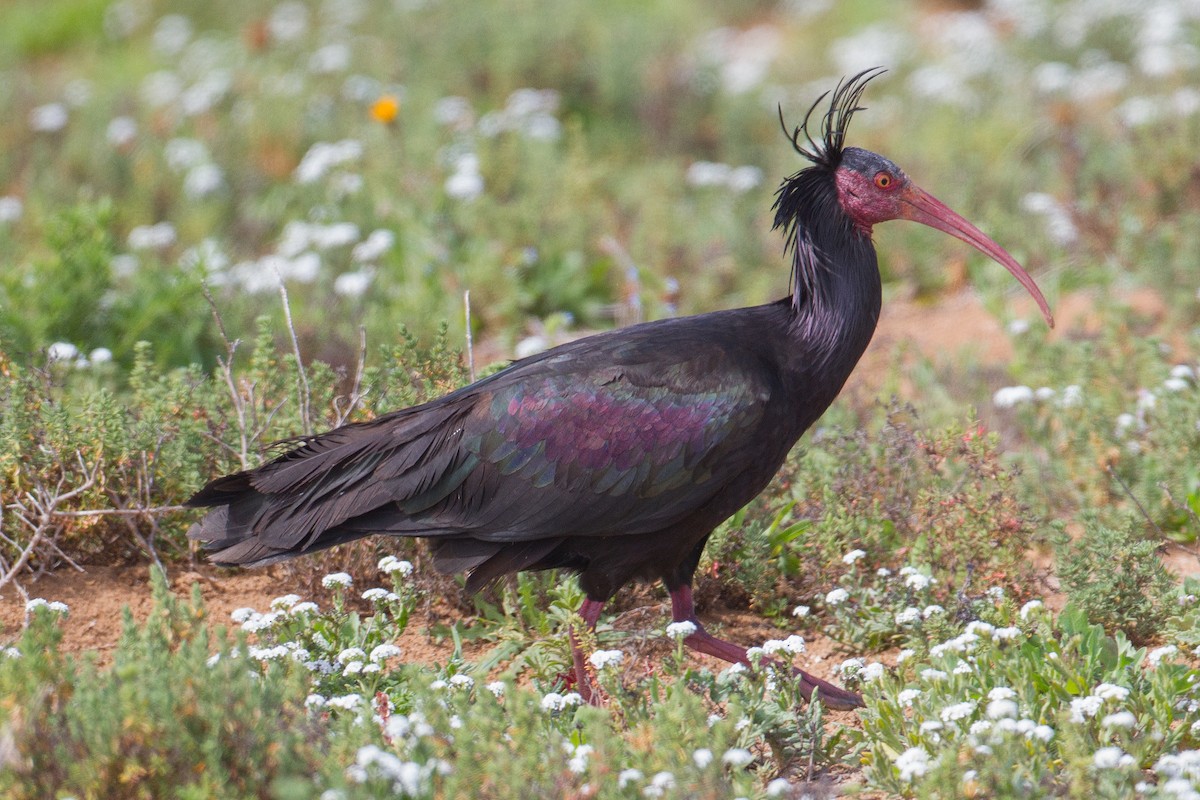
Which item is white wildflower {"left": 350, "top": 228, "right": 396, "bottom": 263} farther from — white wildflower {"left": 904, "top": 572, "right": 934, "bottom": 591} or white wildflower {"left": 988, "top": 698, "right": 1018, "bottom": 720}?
white wildflower {"left": 988, "top": 698, "right": 1018, "bottom": 720}

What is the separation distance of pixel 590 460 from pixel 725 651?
778 millimetres

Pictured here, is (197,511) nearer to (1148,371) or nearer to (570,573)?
(570,573)

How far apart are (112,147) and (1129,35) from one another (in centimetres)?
772

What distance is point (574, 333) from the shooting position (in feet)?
24.5

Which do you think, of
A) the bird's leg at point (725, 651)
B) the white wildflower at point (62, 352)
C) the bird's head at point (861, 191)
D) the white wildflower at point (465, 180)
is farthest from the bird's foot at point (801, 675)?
the white wildflower at point (465, 180)

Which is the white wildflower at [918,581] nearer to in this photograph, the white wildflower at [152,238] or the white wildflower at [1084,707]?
the white wildflower at [1084,707]

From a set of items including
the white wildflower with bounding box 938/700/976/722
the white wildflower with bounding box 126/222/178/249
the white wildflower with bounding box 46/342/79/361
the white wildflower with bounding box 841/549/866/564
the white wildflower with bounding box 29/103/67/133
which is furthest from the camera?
the white wildflower with bounding box 29/103/67/133

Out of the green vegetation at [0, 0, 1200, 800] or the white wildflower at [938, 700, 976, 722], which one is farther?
the white wildflower at [938, 700, 976, 722]

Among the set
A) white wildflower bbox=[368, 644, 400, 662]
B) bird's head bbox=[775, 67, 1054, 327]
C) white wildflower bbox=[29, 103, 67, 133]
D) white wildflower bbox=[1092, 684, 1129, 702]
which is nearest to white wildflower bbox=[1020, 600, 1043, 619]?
white wildflower bbox=[1092, 684, 1129, 702]

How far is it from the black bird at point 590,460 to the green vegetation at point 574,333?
0.69 feet

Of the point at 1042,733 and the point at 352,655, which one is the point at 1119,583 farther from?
the point at 352,655

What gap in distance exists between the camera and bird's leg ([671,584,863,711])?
4.56 metres

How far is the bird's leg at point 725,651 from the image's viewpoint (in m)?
4.56

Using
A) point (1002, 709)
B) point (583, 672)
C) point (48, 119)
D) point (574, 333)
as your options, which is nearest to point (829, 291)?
point (583, 672)
